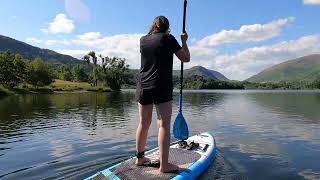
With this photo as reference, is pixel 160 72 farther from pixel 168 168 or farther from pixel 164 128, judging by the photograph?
pixel 168 168

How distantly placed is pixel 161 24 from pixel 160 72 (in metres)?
1.20

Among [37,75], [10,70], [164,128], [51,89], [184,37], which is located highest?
[10,70]

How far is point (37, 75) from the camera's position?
120 m

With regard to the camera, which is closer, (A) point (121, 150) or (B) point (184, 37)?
(B) point (184, 37)

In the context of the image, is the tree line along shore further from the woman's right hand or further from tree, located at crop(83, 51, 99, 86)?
the woman's right hand

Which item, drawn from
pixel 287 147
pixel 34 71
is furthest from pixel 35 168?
pixel 34 71

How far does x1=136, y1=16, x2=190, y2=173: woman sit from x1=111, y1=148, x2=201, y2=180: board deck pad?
0.27m

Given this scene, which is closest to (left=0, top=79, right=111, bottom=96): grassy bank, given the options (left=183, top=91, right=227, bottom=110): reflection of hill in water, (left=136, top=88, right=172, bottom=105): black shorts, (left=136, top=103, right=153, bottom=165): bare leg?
(left=183, top=91, right=227, bottom=110): reflection of hill in water

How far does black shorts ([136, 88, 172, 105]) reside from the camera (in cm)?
916

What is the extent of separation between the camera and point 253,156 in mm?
15656

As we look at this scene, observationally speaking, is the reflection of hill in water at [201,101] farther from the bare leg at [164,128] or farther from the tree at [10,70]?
the tree at [10,70]

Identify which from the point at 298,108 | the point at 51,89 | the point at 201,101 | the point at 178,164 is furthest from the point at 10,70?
the point at 178,164

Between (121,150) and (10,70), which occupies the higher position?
(10,70)

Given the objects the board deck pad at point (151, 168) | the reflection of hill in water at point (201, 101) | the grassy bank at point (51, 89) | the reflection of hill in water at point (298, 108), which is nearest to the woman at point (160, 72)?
the board deck pad at point (151, 168)
